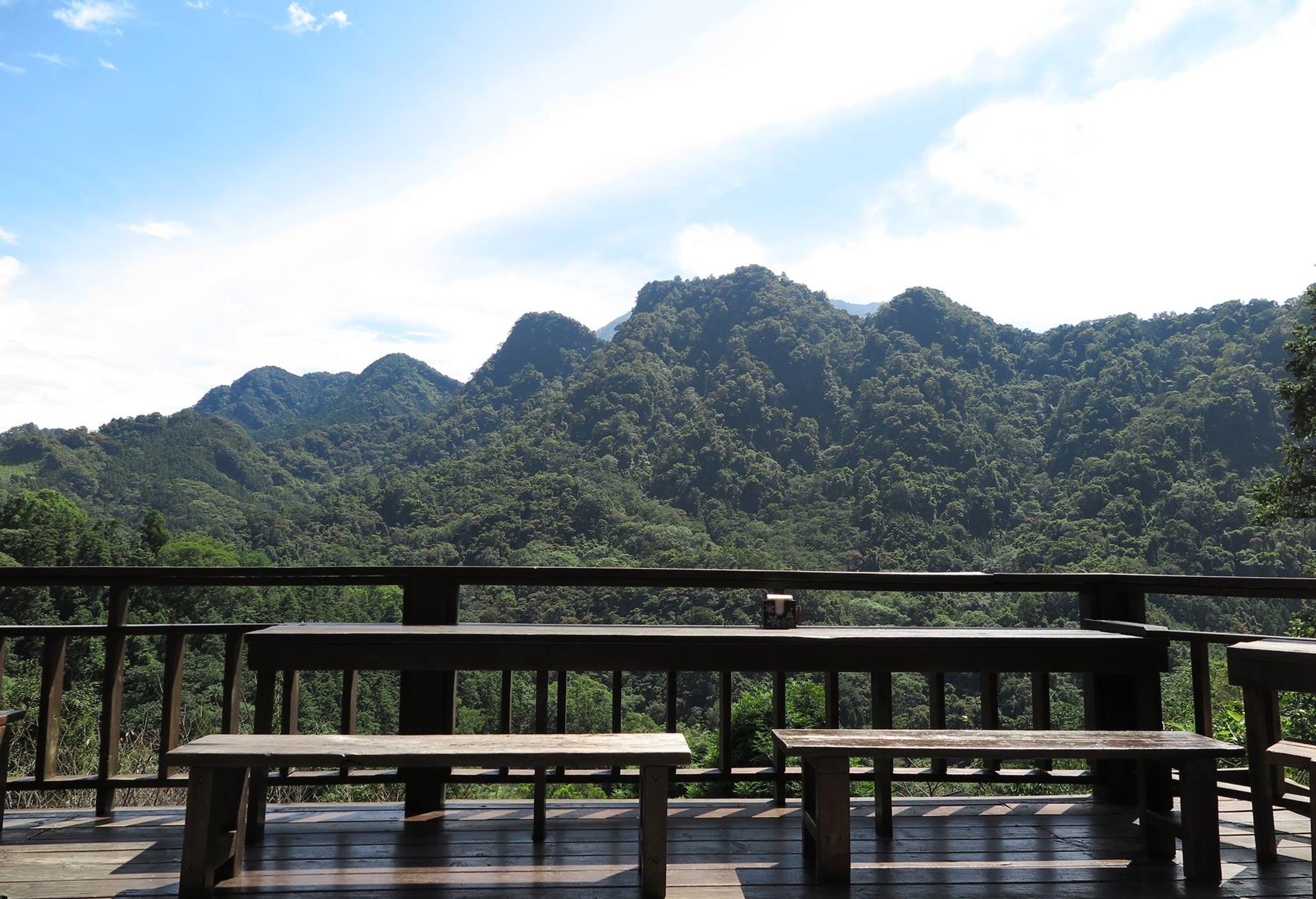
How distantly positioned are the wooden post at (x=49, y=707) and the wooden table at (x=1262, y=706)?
3806mm

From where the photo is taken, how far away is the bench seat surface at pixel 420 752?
6.56 feet

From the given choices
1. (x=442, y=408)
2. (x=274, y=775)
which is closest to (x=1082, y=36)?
(x=274, y=775)

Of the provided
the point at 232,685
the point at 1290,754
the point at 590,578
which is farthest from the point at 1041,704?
the point at 232,685

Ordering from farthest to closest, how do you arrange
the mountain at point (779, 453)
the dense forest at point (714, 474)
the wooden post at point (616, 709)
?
the mountain at point (779, 453), the dense forest at point (714, 474), the wooden post at point (616, 709)

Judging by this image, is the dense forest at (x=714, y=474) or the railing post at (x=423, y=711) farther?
the dense forest at (x=714, y=474)

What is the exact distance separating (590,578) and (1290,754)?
217 cm

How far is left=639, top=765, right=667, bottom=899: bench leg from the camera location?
81.2 inches

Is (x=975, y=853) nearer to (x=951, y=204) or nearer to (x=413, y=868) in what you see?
(x=413, y=868)

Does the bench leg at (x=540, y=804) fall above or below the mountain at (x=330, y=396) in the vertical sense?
below

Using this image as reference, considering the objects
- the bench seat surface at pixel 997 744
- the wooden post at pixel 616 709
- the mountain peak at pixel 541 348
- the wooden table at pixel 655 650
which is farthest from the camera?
the mountain peak at pixel 541 348

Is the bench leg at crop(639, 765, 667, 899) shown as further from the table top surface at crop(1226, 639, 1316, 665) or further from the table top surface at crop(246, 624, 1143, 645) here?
the table top surface at crop(1226, 639, 1316, 665)

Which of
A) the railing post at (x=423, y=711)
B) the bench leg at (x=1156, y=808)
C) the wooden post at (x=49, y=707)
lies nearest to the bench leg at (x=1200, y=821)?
the bench leg at (x=1156, y=808)

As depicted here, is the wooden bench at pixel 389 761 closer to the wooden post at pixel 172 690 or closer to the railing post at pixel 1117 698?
the wooden post at pixel 172 690

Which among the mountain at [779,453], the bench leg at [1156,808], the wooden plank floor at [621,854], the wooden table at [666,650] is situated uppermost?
the mountain at [779,453]
